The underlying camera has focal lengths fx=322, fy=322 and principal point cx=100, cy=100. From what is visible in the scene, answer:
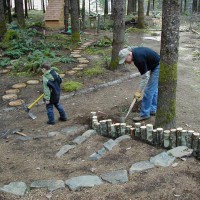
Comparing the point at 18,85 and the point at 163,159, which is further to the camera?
the point at 18,85

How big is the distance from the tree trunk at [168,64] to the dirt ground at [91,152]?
0.71m

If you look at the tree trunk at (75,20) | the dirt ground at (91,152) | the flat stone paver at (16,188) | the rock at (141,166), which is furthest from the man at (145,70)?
the tree trunk at (75,20)

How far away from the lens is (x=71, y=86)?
9.16 metres

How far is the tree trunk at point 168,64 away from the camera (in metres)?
5.10

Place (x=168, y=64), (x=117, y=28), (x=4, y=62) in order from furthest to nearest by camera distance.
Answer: (x=4, y=62)
(x=117, y=28)
(x=168, y=64)

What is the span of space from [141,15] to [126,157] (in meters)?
16.4

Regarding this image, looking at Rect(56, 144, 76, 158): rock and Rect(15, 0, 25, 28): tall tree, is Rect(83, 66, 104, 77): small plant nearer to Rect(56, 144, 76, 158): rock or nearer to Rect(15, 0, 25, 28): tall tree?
Rect(56, 144, 76, 158): rock

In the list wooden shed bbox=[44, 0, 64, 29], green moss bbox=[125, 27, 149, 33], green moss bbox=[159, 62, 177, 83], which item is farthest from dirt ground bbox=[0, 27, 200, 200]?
wooden shed bbox=[44, 0, 64, 29]

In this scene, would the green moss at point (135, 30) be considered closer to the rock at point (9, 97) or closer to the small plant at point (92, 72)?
the small plant at point (92, 72)

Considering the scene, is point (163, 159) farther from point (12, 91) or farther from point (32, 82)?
point (32, 82)

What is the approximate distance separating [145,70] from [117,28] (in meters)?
4.24

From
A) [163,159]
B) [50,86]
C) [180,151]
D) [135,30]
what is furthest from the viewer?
[135,30]

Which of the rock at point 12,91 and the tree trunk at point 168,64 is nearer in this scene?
the tree trunk at point 168,64

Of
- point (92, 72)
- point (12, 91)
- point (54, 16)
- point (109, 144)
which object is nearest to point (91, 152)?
point (109, 144)
